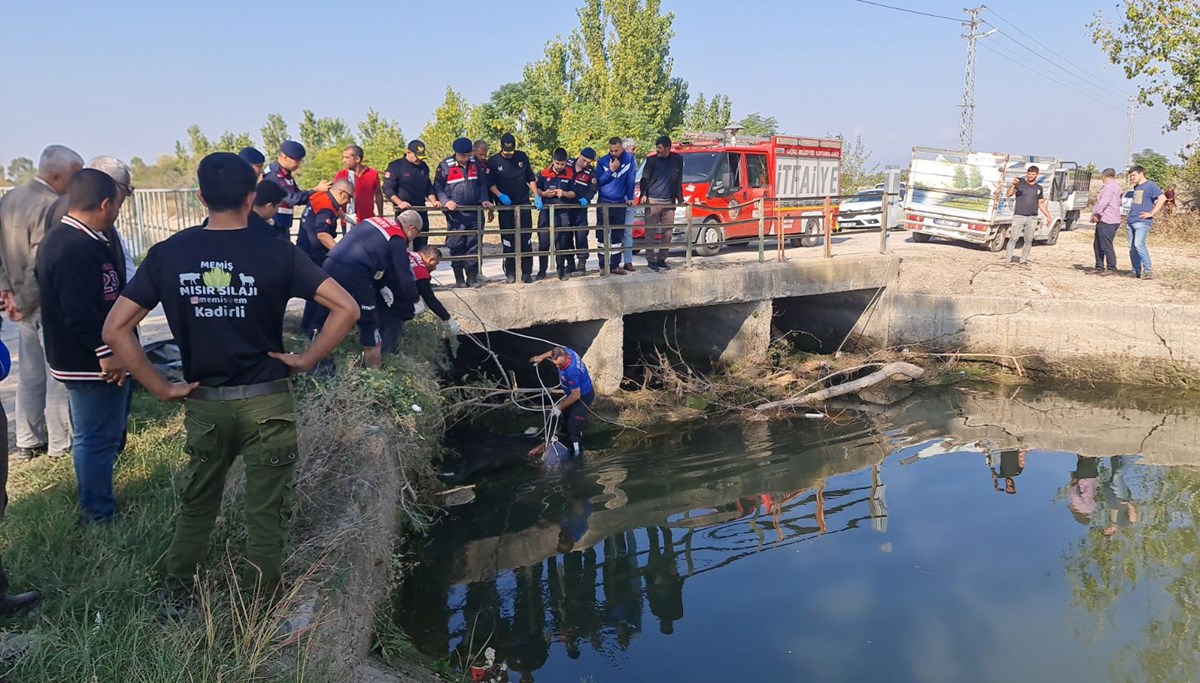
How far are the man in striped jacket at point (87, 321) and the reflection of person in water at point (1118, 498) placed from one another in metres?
7.66

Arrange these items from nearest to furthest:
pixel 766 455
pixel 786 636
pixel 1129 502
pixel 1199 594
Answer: pixel 786 636 → pixel 1199 594 → pixel 1129 502 → pixel 766 455

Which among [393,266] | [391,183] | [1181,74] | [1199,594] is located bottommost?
[1199,594]

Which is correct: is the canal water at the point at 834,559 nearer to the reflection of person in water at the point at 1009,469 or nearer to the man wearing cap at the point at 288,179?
the reflection of person in water at the point at 1009,469

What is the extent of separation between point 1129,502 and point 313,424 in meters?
7.57

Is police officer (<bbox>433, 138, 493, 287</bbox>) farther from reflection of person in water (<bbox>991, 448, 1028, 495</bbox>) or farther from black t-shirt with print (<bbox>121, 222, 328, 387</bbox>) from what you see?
black t-shirt with print (<bbox>121, 222, 328, 387</bbox>)

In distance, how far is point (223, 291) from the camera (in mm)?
2939

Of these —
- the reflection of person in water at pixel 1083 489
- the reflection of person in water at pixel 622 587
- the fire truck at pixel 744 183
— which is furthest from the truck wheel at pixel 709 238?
the reflection of person in water at pixel 622 587

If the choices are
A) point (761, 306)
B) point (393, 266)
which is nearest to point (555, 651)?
point (393, 266)

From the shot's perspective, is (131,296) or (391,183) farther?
(391,183)

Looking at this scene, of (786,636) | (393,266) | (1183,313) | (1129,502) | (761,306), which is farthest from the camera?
(761,306)

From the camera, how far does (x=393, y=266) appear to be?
657 cm

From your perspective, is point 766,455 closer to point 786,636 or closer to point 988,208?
point 786,636

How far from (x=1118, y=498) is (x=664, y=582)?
4.98 meters

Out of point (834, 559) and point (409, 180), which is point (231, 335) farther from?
point (409, 180)
